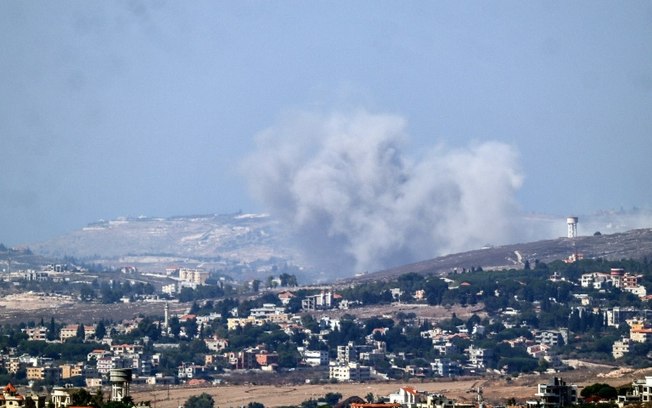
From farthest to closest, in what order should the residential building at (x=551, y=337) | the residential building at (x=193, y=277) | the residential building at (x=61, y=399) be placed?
the residential building at (x=193, y=277) → the residential building at (x=551, y=337) → the residential building at (x=61, y=399)

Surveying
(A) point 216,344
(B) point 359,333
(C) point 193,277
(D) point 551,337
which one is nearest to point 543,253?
(C) point 193,277

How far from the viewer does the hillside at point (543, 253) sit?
152 m

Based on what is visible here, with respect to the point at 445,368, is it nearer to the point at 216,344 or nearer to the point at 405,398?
the point at 216,344

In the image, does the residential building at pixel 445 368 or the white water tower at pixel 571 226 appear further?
the white water tower at pixel 571 226

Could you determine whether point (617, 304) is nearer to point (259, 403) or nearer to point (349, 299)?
point (349, 299)

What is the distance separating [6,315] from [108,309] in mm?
7481

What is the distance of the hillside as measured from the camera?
151500 mm

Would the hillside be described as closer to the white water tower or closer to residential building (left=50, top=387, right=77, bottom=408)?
the white water tower

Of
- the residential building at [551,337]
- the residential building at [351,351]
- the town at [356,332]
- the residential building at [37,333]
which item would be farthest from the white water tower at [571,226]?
the residential building at [37,333]

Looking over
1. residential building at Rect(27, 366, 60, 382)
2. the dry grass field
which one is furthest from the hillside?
residential building at Rect(27, 366, 60, 382)

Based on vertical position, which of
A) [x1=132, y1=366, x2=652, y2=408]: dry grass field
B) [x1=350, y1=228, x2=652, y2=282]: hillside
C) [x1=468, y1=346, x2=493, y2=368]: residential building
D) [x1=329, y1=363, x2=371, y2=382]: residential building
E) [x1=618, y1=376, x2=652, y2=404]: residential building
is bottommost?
[x1=618, y1=376, x2=652, y2=404]: residential building

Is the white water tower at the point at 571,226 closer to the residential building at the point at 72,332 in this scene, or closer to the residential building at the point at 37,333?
the residential building at the point at 72,332

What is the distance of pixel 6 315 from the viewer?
13338 cm

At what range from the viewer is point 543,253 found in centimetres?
15525
